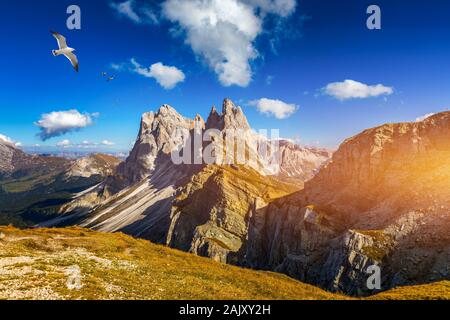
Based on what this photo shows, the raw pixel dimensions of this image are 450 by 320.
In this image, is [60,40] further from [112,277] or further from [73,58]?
[112,277]

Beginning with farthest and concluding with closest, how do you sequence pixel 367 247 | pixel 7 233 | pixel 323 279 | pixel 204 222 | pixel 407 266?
pixel 204 222
pixel 323 279
pixel 367 247
pixel 407 266
pixel 7 233

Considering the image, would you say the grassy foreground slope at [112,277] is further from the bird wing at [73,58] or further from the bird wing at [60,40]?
the bird wing at [60,40]

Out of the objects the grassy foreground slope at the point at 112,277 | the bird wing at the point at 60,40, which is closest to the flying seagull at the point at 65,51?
the bird wing at the point at 60,40

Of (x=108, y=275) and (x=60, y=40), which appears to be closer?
(x=60, y=40)

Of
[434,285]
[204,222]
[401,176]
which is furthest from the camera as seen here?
[204,222]

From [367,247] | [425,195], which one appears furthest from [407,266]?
[425,195]

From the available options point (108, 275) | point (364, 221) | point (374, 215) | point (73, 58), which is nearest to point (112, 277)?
point (108, 275)

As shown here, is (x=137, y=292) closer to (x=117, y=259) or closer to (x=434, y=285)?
(x=117, y=259)
